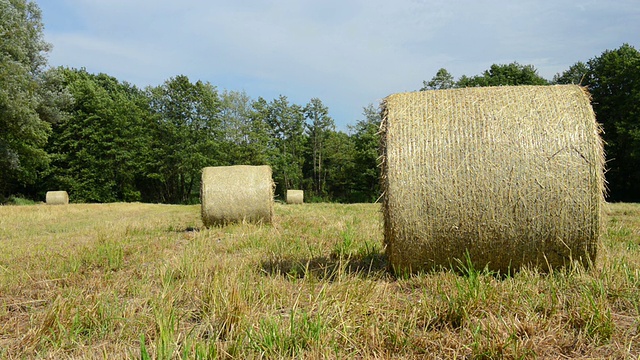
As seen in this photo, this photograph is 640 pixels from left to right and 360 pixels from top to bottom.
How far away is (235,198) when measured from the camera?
33.7 ft

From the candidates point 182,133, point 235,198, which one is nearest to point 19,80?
point 235,198

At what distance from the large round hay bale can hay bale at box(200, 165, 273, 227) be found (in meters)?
6.24

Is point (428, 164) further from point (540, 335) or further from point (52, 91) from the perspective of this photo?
point (52, 91)

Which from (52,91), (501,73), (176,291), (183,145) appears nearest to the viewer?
(176,291)

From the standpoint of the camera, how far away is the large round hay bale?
4129mm

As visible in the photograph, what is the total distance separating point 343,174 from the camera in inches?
2128

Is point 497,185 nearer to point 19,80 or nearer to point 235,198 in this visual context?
point 235,198

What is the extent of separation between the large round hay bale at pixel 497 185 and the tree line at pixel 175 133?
80.4ft

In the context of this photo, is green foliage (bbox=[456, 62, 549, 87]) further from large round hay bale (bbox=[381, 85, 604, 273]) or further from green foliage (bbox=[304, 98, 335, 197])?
large round hay bale (bbox=[381, 85, 604, 273])

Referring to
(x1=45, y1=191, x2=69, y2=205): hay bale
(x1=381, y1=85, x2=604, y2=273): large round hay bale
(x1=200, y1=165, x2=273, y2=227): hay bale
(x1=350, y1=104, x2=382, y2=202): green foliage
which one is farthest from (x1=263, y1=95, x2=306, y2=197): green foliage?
(x1=381, y1=85, x2=604, y2=273): large round hay bale

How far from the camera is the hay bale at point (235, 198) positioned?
33.5 feet

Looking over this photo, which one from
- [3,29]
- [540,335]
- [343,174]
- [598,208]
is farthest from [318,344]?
[343,174]

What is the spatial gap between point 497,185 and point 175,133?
42.9 metres

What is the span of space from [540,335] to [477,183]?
5.67 ft
